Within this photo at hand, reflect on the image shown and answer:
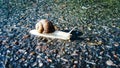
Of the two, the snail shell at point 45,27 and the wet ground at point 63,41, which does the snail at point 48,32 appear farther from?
the wet ground at point 63,41

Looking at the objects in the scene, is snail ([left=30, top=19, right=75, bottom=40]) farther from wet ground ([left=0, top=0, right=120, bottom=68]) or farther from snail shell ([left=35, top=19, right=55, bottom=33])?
wet ground ([left=0, top=0, right=120, bottom=68])

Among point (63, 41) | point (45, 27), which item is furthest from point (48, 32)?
point (63, 41)

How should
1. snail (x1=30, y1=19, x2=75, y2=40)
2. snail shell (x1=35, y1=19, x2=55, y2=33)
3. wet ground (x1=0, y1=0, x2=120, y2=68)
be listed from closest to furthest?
wet ground (x1=0, y1=0, x2=120, y2=68)
snail (x1=30, y1=19, x2=75, y2=40)
snail shell (x1=35, y1=19, x2=55, y2=33)

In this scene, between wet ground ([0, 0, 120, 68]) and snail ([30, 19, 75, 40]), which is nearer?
wet ground ([0, 0, 120, 68])

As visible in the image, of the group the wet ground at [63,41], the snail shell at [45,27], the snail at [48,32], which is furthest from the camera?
the snail shell at [45,27]

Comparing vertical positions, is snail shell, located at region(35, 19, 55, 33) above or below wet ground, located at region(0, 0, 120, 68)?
above

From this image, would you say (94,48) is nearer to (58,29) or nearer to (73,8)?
(58,29)

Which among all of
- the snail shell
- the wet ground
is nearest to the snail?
the snail shell

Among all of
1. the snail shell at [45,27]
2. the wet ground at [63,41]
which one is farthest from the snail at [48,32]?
the wet ground at [63,41]

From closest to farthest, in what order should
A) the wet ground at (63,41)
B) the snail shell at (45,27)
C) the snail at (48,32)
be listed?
the wet ground at (63,41), the snail at (48,32), the snail shell at (45,27)
